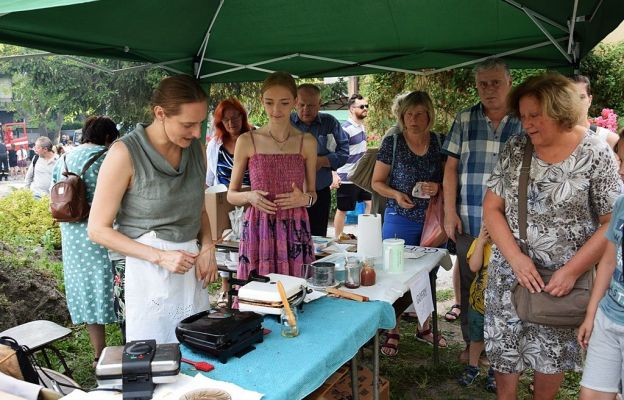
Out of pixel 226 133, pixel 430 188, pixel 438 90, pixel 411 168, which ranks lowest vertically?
pixel 430 188

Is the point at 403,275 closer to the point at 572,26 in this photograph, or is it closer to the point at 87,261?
the point at 87,261

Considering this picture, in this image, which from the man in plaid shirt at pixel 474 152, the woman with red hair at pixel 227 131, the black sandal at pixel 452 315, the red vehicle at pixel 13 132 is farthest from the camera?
the red vehicle at pixel 13 132

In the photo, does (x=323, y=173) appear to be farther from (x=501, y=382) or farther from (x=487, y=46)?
(x=501, y=382)

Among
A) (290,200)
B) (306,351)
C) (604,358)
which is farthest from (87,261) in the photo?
(604,358)

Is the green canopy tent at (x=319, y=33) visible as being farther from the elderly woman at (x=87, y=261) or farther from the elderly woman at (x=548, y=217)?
the elderly woman at (x=548, y=217)

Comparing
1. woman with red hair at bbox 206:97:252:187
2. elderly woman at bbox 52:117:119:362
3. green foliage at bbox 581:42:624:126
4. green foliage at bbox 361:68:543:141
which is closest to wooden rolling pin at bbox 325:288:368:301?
elderly woman at bbox 52:117:119:362

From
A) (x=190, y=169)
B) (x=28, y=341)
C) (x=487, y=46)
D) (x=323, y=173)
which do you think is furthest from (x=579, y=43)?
(x=28, y=341)

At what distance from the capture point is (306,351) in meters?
1.64

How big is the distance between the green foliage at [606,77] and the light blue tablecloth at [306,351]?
7338 mm

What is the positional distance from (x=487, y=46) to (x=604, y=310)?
2.58 meters

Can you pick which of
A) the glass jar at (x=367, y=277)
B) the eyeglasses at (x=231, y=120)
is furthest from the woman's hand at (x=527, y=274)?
the eyeglasses at (x=231, y=120)

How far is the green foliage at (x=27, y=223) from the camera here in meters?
6.27

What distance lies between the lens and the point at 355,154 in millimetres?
6332

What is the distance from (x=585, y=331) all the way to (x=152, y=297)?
1.64 metres
